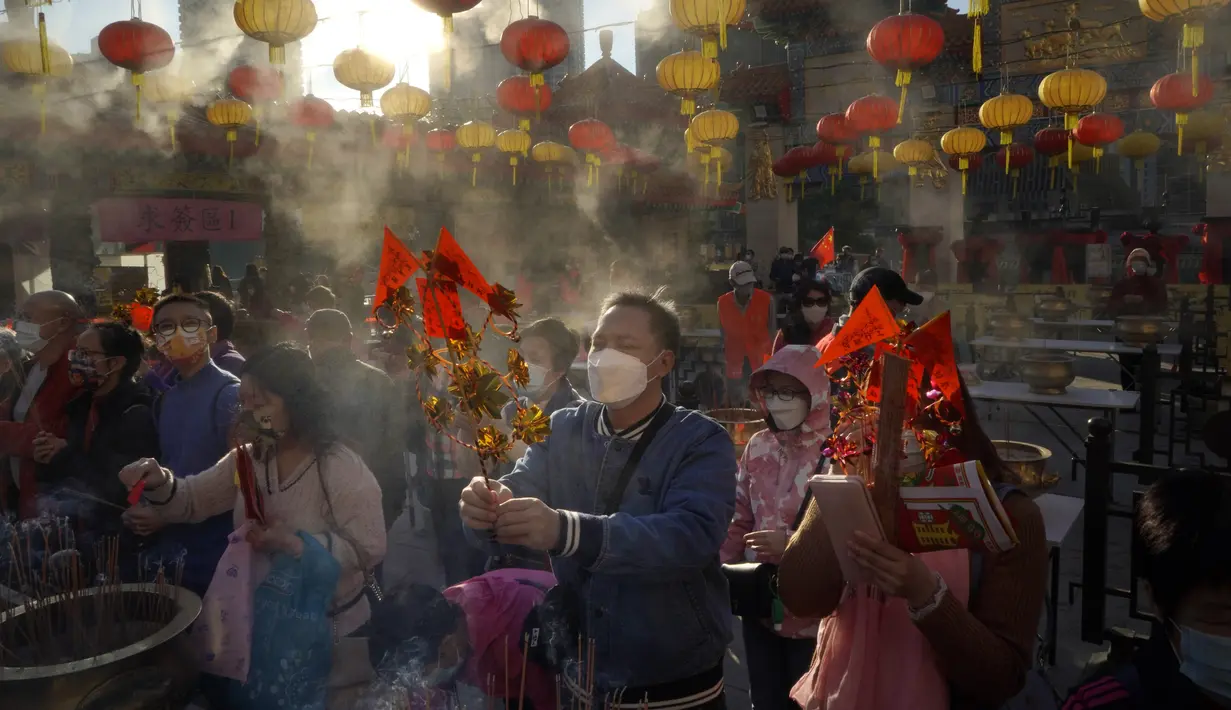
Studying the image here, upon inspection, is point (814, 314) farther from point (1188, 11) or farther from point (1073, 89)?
point (1073, 89)

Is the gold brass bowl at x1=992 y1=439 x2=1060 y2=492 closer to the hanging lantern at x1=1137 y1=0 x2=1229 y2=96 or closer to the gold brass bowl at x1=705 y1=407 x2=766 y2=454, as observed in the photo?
the gold brass bowl at x1=705 y1=407 x2=766 y2=454

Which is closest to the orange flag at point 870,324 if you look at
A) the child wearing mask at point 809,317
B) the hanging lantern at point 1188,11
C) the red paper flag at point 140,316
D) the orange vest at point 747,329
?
the child wearing mask at point 809,317

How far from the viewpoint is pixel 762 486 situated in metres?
2.30

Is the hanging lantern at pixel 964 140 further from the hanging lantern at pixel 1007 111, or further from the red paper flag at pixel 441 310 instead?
the red paper flag at pixel 441 310

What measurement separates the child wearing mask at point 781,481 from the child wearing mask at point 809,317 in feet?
7.23

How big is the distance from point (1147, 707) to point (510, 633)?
1329 millimetres

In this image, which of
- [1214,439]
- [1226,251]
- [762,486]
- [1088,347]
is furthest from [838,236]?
[762,486]

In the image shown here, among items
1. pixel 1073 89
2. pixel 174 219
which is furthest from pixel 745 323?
pixel 174 219

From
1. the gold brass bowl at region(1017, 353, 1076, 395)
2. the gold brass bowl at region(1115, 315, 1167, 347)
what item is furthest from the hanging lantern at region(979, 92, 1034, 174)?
the gold brass bowl at region(1017, 353, 1076, 395)

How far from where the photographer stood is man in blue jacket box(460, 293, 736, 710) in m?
1.48

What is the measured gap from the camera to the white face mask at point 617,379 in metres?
1.71

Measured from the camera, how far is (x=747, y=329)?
20.0ft

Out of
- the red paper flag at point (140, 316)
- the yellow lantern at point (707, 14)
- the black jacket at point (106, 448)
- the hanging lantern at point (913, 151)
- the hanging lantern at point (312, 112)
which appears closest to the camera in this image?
the black jacket at point (106, 448)

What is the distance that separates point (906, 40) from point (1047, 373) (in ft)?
8.37
